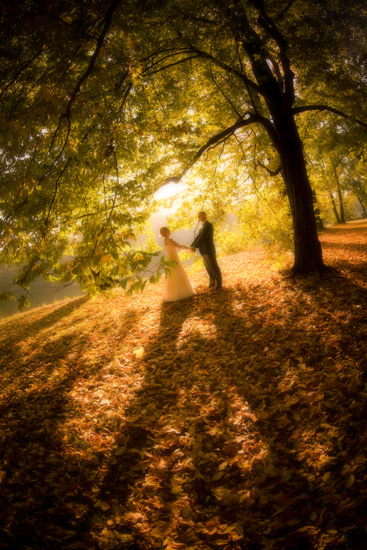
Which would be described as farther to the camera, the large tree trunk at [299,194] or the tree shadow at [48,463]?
the large tree trunk at [299,194]

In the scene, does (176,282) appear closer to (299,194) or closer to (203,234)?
(203,234)

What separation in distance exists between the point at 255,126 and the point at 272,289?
17.8 ft

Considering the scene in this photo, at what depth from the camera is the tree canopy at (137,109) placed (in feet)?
9.68

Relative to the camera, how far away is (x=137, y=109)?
6137 mm

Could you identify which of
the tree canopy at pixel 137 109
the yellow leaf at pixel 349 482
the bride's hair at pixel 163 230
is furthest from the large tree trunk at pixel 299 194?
the yellow leaf at pixel 349 482

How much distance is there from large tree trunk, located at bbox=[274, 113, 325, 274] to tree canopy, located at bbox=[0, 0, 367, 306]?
30 mm

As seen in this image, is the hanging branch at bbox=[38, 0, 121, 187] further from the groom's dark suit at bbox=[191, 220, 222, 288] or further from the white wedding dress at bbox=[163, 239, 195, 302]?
the groom's dark suit at bbox=[191, 220, 222, 288]

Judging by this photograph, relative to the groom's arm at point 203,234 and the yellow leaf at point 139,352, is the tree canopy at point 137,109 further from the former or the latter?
the yellow leaf at point 139,352

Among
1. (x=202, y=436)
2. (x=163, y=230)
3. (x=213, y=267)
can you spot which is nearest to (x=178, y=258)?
(x=163, y=230)

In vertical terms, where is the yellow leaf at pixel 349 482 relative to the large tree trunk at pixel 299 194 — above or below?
below

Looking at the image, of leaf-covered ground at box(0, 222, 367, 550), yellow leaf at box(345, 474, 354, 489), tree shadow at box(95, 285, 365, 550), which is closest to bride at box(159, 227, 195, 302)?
leaf-covered ground at box(0, 222, 367, 550)

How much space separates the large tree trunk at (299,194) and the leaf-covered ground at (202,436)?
1.24 metres

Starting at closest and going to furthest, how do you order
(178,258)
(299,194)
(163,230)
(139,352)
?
(139,352), (299,194), (163,230), (178,258)

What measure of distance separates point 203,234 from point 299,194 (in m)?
3.01
